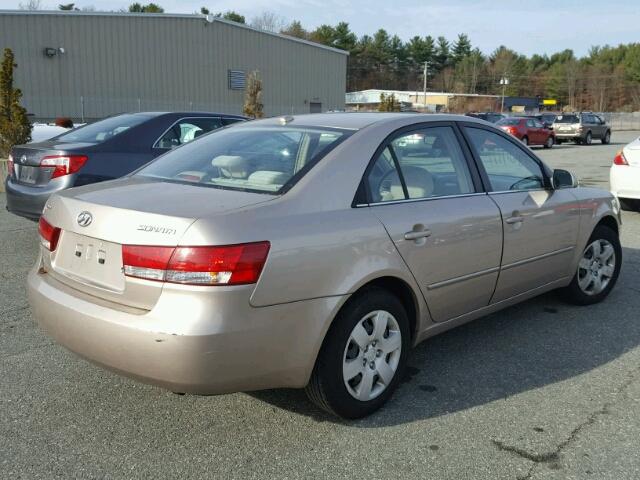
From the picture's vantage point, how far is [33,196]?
6266 mm

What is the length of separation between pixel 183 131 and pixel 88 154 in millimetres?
1285

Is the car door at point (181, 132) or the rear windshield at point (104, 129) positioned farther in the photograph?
the car door at point (181, 132)

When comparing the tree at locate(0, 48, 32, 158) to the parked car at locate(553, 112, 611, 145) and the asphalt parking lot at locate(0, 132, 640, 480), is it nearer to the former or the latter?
the asphalt parking lot at locate(0, 132, 640, 480)

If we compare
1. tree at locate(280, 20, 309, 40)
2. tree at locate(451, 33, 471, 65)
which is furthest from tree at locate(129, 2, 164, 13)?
tree at locate(451, 33, 471, 65)

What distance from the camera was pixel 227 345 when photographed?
8.78 feet

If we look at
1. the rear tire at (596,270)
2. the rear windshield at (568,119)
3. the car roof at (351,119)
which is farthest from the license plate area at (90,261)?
the rear windshield at (568,119)

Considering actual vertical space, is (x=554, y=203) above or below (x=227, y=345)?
above

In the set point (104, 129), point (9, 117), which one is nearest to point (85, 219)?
point (104, 129)

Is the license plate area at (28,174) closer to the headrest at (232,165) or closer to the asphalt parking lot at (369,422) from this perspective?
the asphalt parking lot at (369,422)

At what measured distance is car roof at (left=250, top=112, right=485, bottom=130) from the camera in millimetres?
3662

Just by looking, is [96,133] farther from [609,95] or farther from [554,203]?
[609,95]

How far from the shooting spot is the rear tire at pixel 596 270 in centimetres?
510

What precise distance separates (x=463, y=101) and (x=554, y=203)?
297 ft

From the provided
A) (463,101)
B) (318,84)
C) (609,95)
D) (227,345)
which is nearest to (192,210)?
(227,345)
